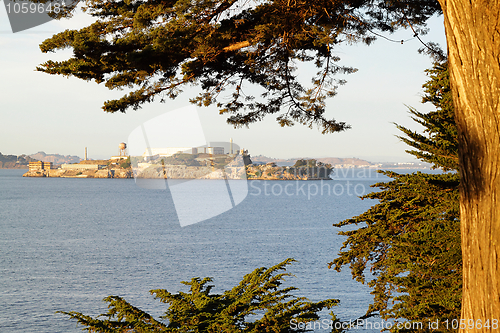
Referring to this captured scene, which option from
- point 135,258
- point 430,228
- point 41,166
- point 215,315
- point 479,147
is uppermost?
point 41,166

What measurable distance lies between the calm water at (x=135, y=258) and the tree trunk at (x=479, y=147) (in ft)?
60.7

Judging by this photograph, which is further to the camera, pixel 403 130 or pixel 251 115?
pixel 251 115

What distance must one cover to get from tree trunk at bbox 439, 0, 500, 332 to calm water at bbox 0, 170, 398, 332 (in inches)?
728

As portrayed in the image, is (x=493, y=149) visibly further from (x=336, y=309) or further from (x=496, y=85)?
(x=336, y=309)

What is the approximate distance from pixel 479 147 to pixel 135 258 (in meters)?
34.7

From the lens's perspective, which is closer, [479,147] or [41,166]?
[479,147]

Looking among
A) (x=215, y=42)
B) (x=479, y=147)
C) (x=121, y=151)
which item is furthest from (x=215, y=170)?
(x=479, y=147)

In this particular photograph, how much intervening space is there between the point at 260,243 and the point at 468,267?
38476mm

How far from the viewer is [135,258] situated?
35.2 metres

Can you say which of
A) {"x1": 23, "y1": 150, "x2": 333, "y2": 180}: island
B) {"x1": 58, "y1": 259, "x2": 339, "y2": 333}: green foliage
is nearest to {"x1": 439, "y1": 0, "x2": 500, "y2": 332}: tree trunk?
{"x1": 58, "y1": 259, "x2": 339, "y2": 333}: green foliage

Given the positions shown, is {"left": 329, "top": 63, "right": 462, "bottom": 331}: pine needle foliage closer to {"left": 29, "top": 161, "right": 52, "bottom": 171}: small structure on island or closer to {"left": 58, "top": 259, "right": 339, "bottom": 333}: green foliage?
{"left": 58, "top": 259, "right": 339, "bottom": 333}: green foliage

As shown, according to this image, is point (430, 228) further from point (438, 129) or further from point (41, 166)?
point (41, 166)

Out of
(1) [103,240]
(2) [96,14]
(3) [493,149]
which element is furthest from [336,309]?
(1) [103,240]

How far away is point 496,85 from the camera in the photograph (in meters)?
2.75
